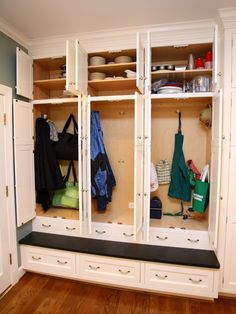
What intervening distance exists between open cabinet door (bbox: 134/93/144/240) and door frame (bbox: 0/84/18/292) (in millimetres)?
1227

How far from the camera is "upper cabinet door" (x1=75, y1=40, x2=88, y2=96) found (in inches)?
72.4

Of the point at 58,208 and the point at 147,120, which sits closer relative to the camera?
the point at 147,120

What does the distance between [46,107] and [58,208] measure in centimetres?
128

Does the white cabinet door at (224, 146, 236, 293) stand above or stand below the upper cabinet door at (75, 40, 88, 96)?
below

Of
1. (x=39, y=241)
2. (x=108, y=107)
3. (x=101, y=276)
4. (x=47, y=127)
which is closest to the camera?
(x=101, y=276)

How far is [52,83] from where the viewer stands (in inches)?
94.6

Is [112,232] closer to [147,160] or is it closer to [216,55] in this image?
[147,160]

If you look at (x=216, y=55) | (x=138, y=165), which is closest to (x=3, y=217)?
(x=138, y=165)

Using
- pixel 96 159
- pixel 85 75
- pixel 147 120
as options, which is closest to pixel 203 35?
pixel 147 120

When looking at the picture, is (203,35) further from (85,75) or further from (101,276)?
(101,276)

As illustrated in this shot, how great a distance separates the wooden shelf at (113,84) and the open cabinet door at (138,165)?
347mm

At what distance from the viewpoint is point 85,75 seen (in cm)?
206

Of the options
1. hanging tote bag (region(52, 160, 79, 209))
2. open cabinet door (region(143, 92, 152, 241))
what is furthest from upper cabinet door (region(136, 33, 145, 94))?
hanging tote bag (region(52, 160, 79, 209))

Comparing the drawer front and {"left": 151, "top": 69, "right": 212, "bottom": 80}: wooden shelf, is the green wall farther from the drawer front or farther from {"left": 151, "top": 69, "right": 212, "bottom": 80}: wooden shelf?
the drawer front
